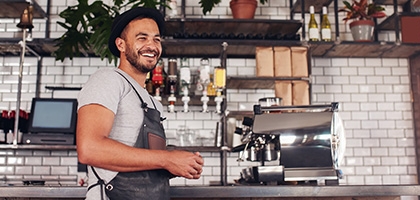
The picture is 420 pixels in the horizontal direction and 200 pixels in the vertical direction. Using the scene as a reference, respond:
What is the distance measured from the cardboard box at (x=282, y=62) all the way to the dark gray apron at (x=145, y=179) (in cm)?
274

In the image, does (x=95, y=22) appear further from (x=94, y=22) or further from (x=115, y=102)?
(x=115, y=102)

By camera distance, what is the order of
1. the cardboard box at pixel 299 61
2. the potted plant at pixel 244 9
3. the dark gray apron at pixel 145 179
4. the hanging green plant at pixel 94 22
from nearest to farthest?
the dark gray apron at pixel 145 179 < the hanging green plant at pixel 94 22 < the cardboard box at pixel 299 61 < the potted plant at pixel 244 9

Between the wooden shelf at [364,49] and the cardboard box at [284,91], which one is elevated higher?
the wooden shelf at [364,49]

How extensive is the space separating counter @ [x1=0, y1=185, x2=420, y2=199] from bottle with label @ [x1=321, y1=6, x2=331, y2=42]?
2.51 m

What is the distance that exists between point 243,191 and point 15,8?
3429 mm

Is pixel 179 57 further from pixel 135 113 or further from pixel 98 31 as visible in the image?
pixel 135 113

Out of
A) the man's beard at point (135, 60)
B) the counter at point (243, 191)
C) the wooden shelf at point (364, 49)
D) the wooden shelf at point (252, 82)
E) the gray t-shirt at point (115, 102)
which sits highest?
the wooden shelf at point (364, 49)

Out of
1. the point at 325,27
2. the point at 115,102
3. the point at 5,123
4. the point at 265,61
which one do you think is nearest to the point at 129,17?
the point at 115,102

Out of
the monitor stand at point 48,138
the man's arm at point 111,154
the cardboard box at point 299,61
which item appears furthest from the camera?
the cardboard box at point 299,61

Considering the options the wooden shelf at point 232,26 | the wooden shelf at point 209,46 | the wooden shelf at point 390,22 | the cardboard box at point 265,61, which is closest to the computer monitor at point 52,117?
the wooden shelf at point 209,46

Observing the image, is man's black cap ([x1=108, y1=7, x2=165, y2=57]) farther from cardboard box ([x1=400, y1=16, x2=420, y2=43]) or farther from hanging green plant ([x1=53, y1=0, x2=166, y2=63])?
cardboard box ([x1=400, y1=16, x2=420, y2=43])

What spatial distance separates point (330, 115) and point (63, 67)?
312 centimetres

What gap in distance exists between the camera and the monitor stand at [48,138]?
4.21 m

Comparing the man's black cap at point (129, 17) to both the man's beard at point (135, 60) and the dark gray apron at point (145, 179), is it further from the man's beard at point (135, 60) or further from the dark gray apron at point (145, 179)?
the dark gray apron at point (145, 179)
